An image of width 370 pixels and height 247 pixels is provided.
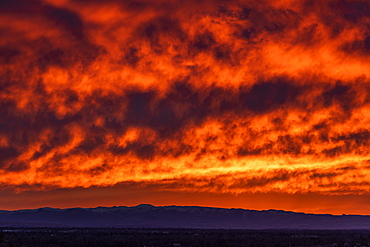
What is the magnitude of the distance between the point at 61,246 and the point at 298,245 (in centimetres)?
3131

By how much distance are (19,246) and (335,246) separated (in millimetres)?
39601

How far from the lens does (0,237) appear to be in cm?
5534

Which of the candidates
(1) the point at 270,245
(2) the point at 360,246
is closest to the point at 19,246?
(1) the point at 270,245

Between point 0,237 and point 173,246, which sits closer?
point 0,237

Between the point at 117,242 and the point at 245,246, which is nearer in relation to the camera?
the point at 245,246

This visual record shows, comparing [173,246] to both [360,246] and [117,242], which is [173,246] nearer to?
[117,242]

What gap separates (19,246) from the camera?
58.2 metres

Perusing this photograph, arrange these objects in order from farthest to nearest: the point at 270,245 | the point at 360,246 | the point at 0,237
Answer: the point at 270,245 → the point at 360,246 → the point at 0,237

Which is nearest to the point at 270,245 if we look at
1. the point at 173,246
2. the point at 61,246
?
the point at 173,246

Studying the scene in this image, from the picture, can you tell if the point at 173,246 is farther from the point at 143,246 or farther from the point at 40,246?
the point at 40,246

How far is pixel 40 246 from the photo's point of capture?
→ 61781mm

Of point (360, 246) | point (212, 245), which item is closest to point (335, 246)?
point (360, 246)

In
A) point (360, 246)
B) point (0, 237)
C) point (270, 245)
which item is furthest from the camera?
point (270, 245)

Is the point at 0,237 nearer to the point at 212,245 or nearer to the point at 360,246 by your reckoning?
the point at 212,245
